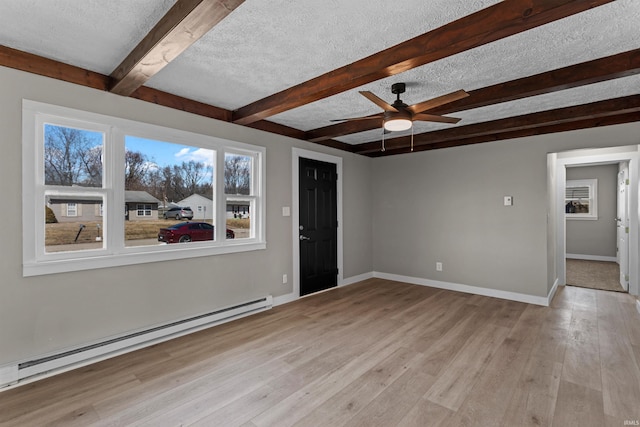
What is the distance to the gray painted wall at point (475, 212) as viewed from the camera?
4.28 meters

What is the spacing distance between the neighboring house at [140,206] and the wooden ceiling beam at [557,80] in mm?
3163

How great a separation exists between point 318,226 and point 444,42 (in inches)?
131

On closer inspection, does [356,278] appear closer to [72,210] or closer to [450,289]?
[450,289]

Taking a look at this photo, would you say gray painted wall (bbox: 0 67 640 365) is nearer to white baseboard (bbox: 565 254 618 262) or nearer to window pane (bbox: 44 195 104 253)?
window pane (bbox: 44 195 104 253)

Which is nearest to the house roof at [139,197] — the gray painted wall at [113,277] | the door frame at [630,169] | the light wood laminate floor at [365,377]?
the gray painted wall at [113,277]

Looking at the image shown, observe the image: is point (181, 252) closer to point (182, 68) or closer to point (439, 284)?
point (182, 68)

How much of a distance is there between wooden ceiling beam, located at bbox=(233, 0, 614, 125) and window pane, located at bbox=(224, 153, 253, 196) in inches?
45.0

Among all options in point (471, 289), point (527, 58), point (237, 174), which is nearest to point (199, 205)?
point (237, 174)

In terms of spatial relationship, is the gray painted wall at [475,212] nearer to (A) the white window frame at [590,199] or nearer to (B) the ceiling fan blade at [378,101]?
(B) the ceiling fan blade at [378,101]

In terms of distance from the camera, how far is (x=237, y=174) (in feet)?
12.8

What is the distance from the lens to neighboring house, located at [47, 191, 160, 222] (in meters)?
2.60

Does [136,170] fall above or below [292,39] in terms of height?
below

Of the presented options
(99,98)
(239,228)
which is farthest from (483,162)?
(99,98)

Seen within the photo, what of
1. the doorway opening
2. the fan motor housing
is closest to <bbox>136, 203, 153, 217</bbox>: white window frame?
the fan motor housing
